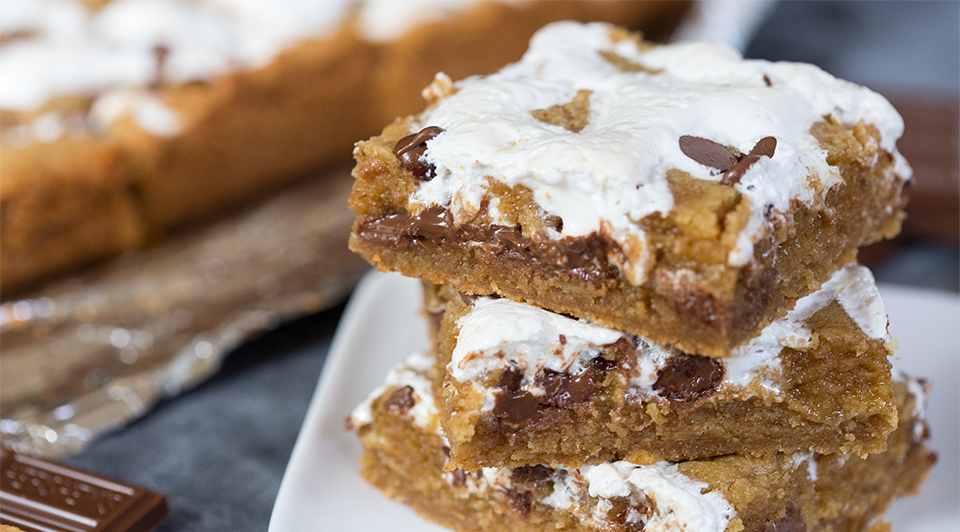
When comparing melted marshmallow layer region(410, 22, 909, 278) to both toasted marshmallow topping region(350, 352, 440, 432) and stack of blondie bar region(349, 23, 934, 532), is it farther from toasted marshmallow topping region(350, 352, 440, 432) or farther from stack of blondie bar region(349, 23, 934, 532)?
toasted marshmallow topping region(350, 352, 440, 432)

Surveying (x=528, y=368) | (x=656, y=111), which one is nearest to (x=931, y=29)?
(x=656, y=111)

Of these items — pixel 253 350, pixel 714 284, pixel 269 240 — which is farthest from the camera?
pixel 269 240

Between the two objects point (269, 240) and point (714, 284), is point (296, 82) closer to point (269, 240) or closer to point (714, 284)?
point (269, 240)

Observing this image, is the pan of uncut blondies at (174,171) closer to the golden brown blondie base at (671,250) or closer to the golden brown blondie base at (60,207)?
the golden brown blondie base at (60,207)

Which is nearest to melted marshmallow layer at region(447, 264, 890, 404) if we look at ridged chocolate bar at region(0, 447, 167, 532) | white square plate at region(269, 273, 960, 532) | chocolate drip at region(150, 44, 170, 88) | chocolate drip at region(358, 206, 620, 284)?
chocolate drip at region(358, 206, 620, 284)

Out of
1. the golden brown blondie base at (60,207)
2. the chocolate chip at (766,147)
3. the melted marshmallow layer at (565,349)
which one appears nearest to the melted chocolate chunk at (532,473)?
the melted marshmallow layer at (565,349)

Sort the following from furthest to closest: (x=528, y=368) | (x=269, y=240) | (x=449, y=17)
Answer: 1. (x=449, y=17)
2. (x=269, y=240)
3. (x=528, y=368)

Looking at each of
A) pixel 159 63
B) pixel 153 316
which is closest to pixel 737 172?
pixel 153 316
